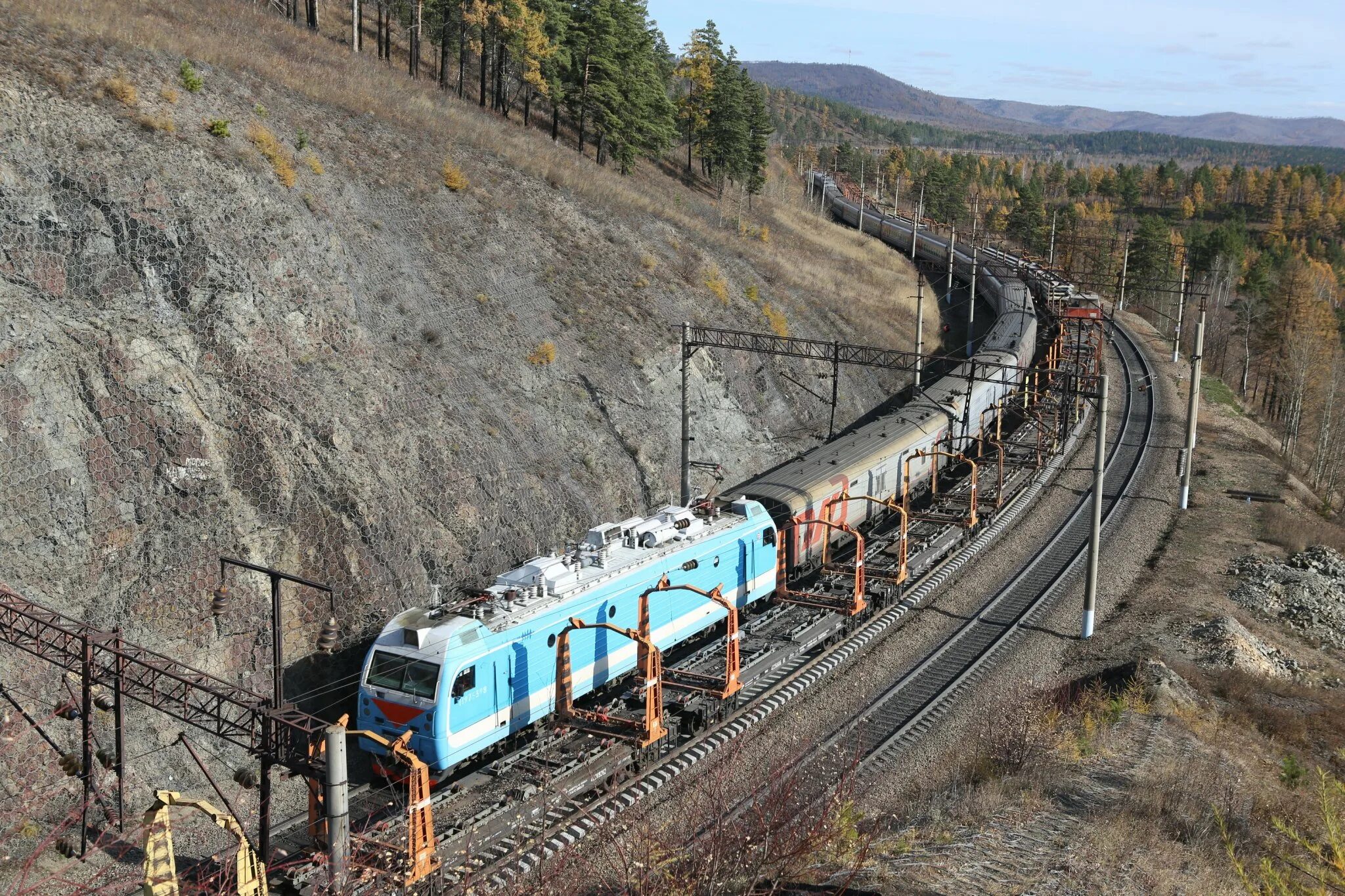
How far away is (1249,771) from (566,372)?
2563 cm

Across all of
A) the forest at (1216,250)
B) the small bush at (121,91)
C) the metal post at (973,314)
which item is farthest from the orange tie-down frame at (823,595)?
the metal post at (973,314)

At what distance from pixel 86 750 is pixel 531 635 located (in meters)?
8.51

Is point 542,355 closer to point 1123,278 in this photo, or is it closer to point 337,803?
point 337,803

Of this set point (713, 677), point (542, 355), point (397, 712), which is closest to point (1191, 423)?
point (542, 355)

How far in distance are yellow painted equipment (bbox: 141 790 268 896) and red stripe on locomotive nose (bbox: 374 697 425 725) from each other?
4.36m

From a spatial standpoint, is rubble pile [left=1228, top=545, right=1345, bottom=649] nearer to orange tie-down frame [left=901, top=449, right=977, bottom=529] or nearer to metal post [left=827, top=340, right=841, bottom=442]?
orange tie-down frame [left=901, top=449, right=977, bottom=529]

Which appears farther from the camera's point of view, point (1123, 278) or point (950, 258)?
point (950, 258)

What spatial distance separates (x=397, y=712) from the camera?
65.1 ft

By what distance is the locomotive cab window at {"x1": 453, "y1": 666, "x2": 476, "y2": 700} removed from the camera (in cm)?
1941

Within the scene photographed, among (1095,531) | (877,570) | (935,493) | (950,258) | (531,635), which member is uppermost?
(950,258)

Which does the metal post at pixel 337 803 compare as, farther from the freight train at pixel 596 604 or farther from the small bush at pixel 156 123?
the small bush at pixel 156 123

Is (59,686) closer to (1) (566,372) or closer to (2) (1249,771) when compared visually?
(1) (566,372)

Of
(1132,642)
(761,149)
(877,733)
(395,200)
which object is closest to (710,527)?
(877,733)

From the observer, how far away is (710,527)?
88.0 feet
